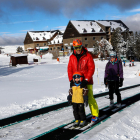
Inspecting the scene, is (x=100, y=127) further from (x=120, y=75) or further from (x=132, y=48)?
(x=132, y=48)

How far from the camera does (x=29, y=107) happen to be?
6734 millimetres

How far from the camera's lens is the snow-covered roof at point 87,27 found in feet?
215

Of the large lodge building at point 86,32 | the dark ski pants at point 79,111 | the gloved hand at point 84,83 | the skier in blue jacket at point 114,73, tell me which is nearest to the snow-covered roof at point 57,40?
the large lodge building at point 86,32

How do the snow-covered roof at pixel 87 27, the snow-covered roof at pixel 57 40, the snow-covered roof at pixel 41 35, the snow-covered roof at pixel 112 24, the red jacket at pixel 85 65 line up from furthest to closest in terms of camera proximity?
the snow-covered roof at pixel 41 35 < the snow-covered roof at pixel 57 40 < the snow-covered roof at pixel 112 24 < the snow-covered roof at pixel 87 27 < the red jacket at pixel 85 65

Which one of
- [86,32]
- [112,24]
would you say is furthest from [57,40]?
[112,24]

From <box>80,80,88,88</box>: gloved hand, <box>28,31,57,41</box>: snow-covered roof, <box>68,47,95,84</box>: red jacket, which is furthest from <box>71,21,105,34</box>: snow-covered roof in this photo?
<box>80,80,88,88</box>: gloved hand

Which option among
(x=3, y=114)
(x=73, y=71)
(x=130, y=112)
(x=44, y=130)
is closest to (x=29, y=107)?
(x=3, y=114)

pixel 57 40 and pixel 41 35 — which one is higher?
→ pixel 41 35

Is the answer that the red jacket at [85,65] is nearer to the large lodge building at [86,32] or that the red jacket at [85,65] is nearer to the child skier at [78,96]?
the child skier at [78,96]

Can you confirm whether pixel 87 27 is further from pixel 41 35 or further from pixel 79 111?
pixel 79 111

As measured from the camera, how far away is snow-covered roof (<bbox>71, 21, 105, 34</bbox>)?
6550cm

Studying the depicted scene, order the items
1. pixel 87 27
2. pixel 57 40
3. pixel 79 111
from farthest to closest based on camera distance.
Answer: pixel 57 40
pixel 87 27
pixel 79 111

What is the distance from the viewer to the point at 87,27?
6688cm

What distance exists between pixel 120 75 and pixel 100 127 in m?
2.27
